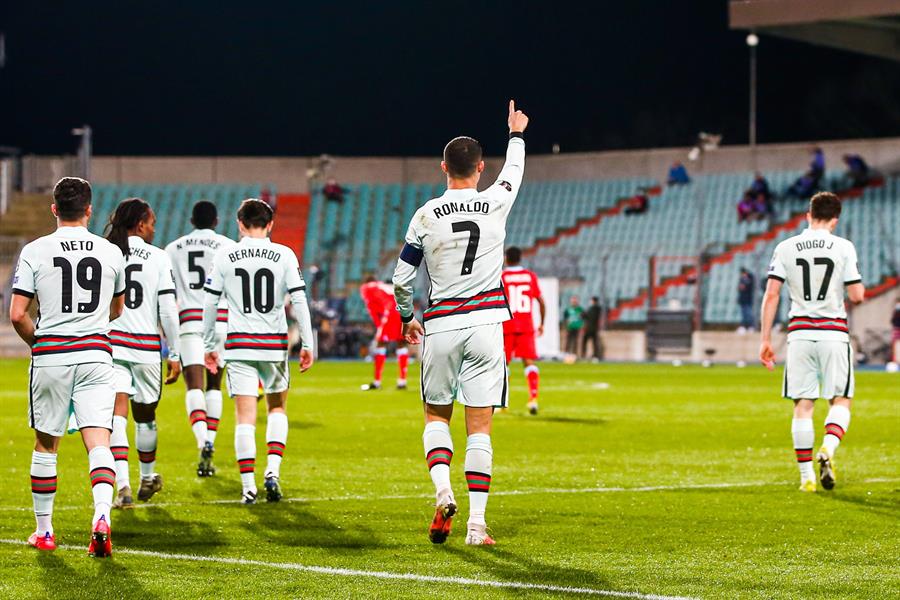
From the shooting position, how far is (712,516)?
9023 millimetres

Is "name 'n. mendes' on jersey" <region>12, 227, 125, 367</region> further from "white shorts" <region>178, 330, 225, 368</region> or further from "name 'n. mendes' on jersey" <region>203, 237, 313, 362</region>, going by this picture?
"white shorts" <region>178, 330, 225, 368</region>

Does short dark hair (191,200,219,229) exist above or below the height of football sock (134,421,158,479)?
above

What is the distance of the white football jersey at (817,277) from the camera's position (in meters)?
10.2

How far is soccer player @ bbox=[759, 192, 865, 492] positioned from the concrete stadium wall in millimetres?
37990

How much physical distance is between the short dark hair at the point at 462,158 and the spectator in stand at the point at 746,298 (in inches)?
1259

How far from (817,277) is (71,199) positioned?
17.5 ft

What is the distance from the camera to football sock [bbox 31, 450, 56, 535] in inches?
298

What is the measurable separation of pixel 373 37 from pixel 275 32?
4681mm

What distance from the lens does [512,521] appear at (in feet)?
28.8

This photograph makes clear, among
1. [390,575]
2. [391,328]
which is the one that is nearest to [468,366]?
[390,575]

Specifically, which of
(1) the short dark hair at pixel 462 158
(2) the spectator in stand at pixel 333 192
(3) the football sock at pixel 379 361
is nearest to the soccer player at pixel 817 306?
(1) the short dark hair at pixel 462 158

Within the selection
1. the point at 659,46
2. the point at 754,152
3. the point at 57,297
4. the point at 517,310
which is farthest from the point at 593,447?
the point at 659,46

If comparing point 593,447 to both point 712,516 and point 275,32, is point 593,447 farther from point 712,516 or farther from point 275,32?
point 275,32

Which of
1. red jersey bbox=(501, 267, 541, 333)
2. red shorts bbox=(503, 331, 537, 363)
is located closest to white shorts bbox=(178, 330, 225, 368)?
red jersey bbox=(501, 267, 541, 333)
